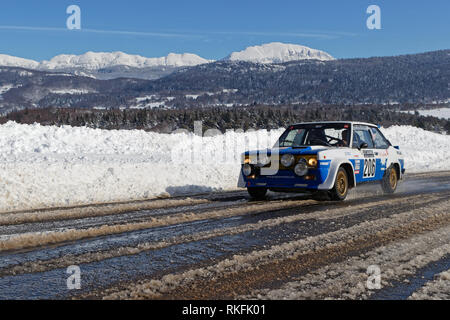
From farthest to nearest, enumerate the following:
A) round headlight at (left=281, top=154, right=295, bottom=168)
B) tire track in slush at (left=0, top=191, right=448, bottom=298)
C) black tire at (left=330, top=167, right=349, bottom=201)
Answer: black tire at (left=330, top=167, right=349, bottom=201)
round headlight at (left=281, top=154, right=295, bottom=168)
tire track in slush at (left=0, top=191, right=448, bottom=298)

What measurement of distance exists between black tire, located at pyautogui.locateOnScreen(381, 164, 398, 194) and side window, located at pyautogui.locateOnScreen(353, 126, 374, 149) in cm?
91

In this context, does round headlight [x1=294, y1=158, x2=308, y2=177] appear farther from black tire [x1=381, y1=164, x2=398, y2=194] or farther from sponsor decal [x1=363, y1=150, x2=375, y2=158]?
black tire [x1=381, y1=164, x2=398, y2=194]

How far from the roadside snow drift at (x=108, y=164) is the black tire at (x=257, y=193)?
256 centimetres

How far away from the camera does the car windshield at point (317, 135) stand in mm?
9609

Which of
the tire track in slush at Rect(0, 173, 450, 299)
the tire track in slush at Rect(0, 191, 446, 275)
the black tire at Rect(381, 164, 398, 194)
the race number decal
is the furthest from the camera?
the black tire at Rect(381, 164, 398, 194)

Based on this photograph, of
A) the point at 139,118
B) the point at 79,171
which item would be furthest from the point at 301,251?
the point at 139,118

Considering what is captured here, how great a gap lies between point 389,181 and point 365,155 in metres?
1.44

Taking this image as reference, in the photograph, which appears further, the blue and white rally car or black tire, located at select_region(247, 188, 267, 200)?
black tire, located at select_region(247, 188, 267, 200)

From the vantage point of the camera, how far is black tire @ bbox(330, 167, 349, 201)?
8859mm

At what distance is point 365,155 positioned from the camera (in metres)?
9.78

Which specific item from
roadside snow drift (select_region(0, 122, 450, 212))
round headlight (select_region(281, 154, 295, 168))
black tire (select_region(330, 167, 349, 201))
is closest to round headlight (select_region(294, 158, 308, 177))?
round headlight (select_region(281, 154, 295, 168))

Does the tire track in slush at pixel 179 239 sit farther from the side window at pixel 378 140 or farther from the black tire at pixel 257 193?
the side window at pixel 378 140

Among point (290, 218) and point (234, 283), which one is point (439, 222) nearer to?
point (290, 218)

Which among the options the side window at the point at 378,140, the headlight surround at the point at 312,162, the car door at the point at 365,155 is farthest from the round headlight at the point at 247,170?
the side window at the point at 378,140
